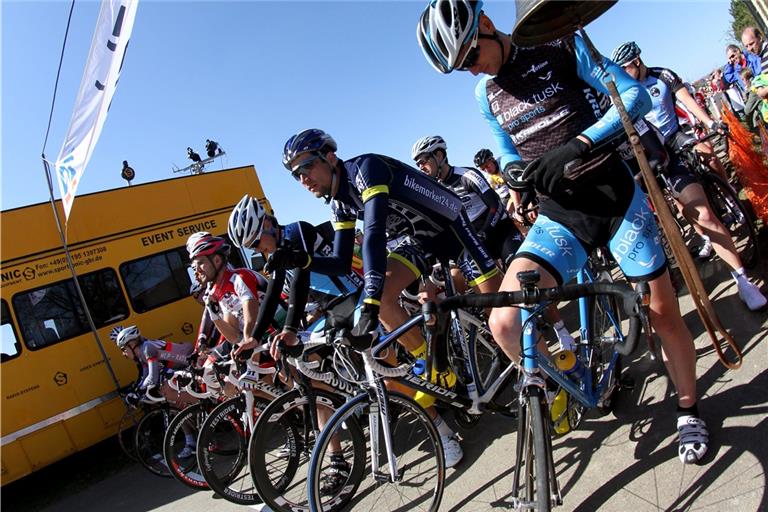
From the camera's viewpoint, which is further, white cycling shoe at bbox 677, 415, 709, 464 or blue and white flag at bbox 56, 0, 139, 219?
blue and white flag at bbox 56, 0, 139, 219

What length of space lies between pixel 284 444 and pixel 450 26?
3.26 metres

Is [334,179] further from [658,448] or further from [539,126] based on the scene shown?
[658,448]

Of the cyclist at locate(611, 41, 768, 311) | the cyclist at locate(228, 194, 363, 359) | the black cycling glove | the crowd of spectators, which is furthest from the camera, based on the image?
the crowd of spectators

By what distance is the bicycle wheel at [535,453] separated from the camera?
1934mm

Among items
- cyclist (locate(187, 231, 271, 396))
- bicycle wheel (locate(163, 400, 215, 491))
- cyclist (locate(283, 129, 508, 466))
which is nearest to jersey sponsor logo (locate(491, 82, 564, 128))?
cyclist (locate(283, 129, 508, 466))

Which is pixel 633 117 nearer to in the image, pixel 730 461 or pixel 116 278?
pixel 730 461

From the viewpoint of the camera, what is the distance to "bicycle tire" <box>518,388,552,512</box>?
1.93m

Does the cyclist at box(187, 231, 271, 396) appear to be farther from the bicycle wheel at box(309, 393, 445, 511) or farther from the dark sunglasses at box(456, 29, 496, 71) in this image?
the dark sunglasses at box(456, 29, 496, 71)

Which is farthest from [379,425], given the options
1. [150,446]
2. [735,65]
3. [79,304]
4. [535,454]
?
[735,65]

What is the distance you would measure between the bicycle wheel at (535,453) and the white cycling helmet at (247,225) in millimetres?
2895

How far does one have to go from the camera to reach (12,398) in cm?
722

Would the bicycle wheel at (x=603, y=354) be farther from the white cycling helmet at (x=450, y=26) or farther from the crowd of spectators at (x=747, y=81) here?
the crowd of spectators at (x=747, y=81)

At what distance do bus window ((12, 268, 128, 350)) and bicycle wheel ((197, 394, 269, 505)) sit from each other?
14.3 feet

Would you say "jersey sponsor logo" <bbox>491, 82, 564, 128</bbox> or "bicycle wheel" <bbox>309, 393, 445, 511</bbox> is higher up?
"jersey sponsor logo" <bbox>491, 82, 564, 128</bbox>
